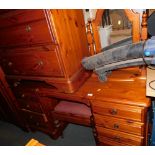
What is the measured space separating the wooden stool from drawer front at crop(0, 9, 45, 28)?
1.07 metres

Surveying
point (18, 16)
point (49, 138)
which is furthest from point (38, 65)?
point (49, 138)

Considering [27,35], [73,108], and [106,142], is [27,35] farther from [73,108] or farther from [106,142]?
[106,142]

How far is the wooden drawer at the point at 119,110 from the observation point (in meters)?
1.36

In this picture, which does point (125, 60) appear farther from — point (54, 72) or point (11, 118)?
point (11, 118)

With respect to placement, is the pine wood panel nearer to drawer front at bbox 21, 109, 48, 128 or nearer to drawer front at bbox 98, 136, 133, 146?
drawer front at bbox 98, 136, 133, 146

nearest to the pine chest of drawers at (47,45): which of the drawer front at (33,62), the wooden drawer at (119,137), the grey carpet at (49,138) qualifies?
the drawer front at (33,62)

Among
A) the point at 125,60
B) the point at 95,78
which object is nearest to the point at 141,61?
the point at 125,60

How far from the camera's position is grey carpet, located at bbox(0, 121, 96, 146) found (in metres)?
2.19

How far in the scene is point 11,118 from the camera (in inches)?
104

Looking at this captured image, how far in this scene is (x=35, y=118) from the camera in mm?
2246

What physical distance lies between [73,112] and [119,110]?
2.02 feet

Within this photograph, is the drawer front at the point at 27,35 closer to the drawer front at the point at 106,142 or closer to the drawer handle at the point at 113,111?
the drawer handle at the point at 113,111
